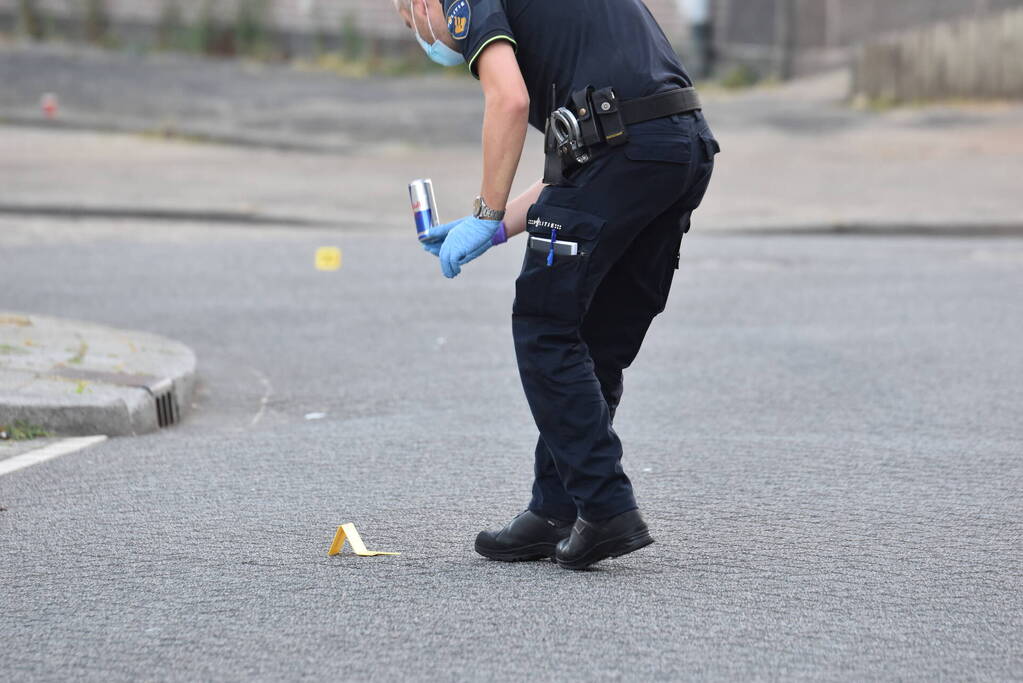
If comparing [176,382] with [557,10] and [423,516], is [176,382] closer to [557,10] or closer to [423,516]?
[423,516]

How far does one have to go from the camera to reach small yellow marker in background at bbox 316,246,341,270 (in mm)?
11438

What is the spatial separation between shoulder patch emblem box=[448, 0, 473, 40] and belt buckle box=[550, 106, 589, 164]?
296 millimetres

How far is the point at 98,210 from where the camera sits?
14586mm

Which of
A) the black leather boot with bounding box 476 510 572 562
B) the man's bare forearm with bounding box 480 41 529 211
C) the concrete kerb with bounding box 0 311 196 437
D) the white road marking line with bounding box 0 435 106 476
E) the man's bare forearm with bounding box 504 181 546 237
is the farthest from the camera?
the concrete kerb with bounding box 0 311 196 437

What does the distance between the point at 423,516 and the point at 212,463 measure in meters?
1.09

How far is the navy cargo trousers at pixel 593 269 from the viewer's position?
13.2 feet

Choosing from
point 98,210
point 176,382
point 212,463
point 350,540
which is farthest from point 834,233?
point 350,540

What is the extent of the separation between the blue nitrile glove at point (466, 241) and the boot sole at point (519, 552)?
77cm

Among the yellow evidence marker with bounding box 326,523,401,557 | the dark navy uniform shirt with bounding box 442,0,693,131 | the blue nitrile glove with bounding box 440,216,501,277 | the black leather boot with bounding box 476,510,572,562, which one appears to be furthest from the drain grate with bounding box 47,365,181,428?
the dark navy uniform shirt with bounding box 442,0,693,131

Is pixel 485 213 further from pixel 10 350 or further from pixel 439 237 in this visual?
pixel 10 350

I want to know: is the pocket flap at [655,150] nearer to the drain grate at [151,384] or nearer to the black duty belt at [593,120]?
the black duty belt at [593,120]

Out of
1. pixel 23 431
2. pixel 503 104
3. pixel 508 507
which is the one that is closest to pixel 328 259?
pixel 23 431

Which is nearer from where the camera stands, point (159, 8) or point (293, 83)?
point (293, 83)

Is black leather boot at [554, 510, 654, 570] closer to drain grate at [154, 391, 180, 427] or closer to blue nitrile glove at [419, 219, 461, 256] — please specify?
blue nitrile glove at [419, 219, 461, 256]
